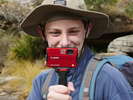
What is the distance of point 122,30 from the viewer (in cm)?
1212

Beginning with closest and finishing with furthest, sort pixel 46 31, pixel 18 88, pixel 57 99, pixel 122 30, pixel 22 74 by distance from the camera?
1. pixel 57 99
2. pixel 46 31
3. pixel 18 88
4. pixel 22 74
5. pixel 122 30

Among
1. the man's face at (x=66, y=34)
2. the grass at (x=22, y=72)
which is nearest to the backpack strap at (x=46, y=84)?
the man's face at (x=66, y=34)

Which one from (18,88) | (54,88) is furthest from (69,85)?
(18,88)

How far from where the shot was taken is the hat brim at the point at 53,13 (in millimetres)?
2070

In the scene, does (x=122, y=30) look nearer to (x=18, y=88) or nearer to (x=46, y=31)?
(x=18, y=88)

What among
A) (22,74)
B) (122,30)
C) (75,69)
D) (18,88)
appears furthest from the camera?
(122,30)

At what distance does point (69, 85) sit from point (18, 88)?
8008mm

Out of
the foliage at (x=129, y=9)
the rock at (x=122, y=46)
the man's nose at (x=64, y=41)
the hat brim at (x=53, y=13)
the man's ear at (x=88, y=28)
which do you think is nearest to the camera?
the man's nose at (x=64, y=41)

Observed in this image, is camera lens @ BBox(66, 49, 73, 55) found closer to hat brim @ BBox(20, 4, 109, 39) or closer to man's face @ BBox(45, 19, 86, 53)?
man's face @ BBox(45, 19, 86, 53)

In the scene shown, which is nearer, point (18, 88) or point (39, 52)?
point (18, 88)

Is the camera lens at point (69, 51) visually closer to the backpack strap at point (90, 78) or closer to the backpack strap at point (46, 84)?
the backpack strap at point (90, 78)

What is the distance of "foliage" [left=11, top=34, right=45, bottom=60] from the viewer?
12.2 metres

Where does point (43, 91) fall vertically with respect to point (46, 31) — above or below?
below

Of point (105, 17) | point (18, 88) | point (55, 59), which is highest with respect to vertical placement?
point (105, 17)
